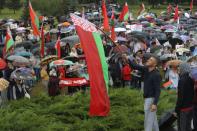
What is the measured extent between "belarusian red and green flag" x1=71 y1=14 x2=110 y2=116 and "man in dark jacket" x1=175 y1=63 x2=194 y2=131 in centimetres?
164

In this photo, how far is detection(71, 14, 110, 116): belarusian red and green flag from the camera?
9.58 meters

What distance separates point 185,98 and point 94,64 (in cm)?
198

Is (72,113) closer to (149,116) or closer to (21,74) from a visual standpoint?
(21,74)

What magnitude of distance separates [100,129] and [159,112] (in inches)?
73.3

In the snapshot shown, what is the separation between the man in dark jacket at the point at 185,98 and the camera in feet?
28.8

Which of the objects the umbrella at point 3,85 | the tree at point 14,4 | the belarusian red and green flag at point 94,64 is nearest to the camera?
the belarusian red and green flag at point 94,64


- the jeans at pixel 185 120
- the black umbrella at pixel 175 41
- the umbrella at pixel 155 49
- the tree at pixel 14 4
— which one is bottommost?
the tree at pixel 14 4

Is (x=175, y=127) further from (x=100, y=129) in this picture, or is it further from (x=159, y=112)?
(x=100, y=129)

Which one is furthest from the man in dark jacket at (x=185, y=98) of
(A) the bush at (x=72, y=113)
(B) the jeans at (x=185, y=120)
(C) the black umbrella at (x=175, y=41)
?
(C) the black umbrella at (x=175, y=41)

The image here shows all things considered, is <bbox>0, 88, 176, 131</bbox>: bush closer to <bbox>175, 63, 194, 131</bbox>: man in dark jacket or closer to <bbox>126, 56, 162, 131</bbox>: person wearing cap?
<bbox>126, 56, 162, 131</bbox>: person wearing cap

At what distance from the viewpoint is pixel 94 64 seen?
962 centimetres

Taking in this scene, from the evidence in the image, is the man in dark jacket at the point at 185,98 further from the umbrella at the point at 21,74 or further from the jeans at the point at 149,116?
the umbrella at the point at 21,74

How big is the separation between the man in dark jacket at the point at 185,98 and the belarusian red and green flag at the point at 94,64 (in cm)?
164

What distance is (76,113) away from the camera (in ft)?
36.5
